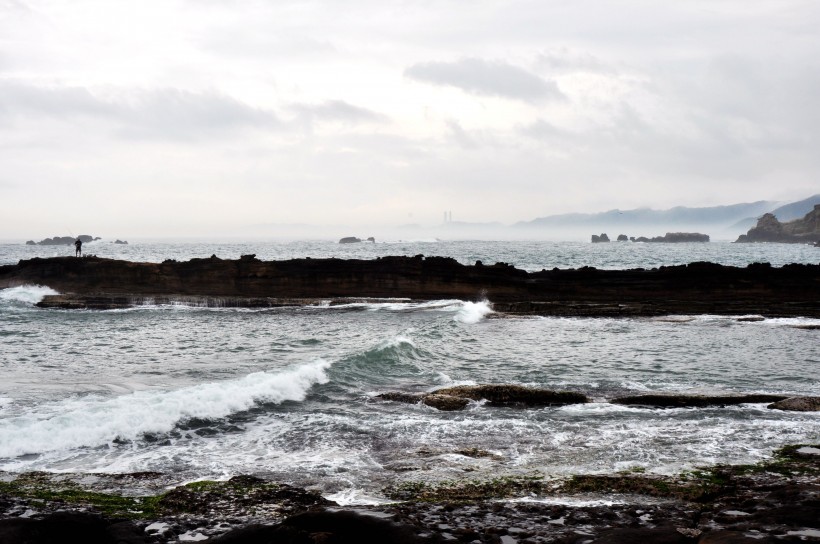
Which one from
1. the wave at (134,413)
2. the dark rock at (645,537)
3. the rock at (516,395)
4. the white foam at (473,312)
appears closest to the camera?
the dark rock at (645,537)

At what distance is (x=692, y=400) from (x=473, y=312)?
19.4 m

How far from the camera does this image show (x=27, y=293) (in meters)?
40.4

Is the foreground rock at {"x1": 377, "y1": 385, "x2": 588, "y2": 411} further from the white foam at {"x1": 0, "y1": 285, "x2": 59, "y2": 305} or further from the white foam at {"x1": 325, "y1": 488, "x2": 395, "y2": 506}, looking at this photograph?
the white foam at {"x1": 0, "y1": 285, "x2": 59, "y2": 305}

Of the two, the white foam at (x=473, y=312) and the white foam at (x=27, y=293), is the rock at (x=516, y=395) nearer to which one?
the white foam at (x=473, y=312)

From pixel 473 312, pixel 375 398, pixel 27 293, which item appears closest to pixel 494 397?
pixel 375 398

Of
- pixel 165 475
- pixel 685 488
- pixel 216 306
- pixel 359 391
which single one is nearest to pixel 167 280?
pixel 216 306

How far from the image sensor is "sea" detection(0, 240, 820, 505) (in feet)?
37.4

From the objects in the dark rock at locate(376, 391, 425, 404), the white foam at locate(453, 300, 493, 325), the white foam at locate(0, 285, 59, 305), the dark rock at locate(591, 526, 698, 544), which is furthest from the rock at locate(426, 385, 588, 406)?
the white foam at locate(0, 285, 59, 305)

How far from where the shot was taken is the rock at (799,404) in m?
14.5

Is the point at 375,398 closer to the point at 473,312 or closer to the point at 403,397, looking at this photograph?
the point at 403,397

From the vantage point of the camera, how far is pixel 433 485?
10.1m

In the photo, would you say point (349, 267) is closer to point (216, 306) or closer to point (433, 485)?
point (216, 306)

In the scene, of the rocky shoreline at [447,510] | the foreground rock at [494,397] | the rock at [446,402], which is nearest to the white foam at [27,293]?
the foreground rock at [494,397]

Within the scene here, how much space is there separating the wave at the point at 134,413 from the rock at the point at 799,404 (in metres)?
11.3
